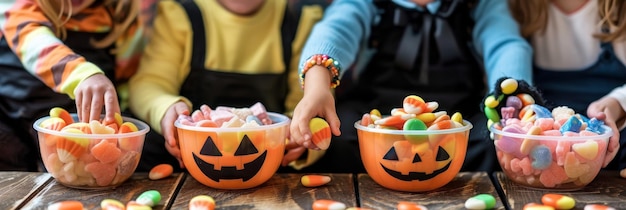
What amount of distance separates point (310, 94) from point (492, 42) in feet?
1.76

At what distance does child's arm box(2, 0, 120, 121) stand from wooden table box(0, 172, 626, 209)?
142mm

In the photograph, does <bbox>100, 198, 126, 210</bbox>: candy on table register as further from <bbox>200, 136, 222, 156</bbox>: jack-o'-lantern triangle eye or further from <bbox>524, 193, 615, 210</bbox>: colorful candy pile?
<bbox>524, 193, 615, 210</bbox>: colorful candy pile

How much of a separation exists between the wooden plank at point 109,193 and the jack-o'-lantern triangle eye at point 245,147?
5.6 inches

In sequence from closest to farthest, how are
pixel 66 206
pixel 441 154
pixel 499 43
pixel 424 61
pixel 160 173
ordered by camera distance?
pixel 66 206 → pixel 441 154 → pixel 160 173 → pixel 499 43 → pixel 424 61

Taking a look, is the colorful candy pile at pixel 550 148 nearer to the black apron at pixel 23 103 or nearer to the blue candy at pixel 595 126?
the blue candy at pixel 595 126

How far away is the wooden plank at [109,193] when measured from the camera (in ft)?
3.64

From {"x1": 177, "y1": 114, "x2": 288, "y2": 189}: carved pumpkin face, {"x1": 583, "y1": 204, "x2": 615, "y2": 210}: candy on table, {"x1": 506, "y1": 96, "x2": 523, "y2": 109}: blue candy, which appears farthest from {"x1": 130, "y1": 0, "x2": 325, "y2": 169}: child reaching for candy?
{"x1": 583, "y1": 204, "x2": 615, "y2": 210}: candy on table

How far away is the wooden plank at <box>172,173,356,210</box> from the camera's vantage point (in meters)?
1.11

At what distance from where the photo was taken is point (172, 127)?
51.8 inches

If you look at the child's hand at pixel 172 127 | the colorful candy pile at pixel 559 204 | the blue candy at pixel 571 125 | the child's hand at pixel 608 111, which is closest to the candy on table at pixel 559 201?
the colorful candy pile at pixel 559 204

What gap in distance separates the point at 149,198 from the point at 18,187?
0.90 ft

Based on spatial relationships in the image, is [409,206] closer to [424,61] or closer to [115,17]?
[424,61]

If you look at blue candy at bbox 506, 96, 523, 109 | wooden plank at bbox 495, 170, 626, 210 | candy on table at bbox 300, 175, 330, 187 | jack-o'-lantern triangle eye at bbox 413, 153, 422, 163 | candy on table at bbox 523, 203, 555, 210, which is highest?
blue candy at bbox 506, 96, 523, 109

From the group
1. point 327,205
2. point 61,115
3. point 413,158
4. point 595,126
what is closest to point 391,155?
point 413,158
